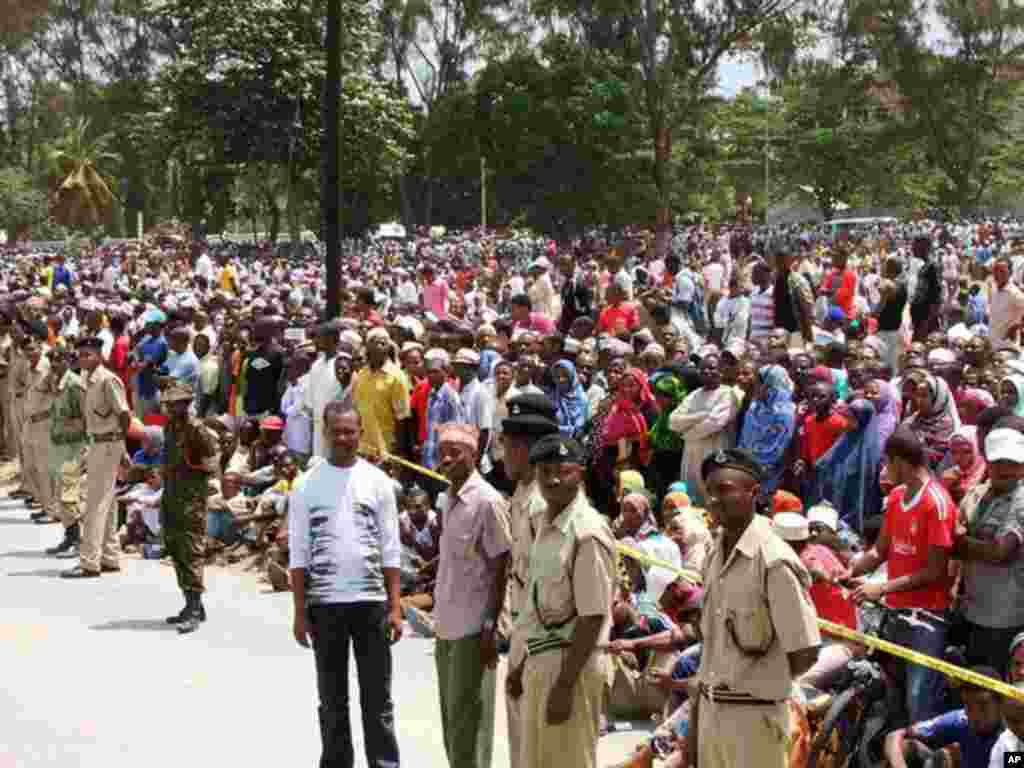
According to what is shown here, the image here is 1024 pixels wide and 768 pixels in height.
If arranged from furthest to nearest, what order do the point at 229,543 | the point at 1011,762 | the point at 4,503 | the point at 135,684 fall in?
1. the point at 4,503
2. the point at 229,543
3. the point at 135,684
4. the point at 1011,762

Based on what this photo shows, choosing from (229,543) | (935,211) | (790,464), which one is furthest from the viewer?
(935,211)

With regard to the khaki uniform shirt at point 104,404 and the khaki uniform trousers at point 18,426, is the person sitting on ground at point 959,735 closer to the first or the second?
the khaki uniform shirt at point 104,404

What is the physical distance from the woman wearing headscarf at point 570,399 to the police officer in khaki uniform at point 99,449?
3.32 metres

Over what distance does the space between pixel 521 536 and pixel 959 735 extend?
1935mm

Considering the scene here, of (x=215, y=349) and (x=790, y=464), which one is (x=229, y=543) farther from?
(x=790, y=464)

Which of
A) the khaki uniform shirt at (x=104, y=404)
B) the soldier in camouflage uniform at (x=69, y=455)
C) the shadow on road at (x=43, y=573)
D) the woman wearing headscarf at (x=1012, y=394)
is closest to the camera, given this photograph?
the woman wearing headscarf at (x=1012, y=394)

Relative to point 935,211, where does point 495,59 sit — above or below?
above

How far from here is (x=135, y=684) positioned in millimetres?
9281

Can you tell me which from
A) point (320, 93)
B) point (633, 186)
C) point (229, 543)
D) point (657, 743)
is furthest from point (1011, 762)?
point (633, 186)

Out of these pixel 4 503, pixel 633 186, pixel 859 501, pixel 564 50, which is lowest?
pixel 4 503

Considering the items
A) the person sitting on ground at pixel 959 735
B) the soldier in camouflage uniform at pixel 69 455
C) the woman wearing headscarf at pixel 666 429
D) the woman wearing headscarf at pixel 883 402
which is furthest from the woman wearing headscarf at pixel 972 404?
the soldier in camouflage uniform at pixel 69 455

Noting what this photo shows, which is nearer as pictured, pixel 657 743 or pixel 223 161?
pixel 657 743

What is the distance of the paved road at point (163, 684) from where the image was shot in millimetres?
8078

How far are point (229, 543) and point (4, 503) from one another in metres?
4.13
